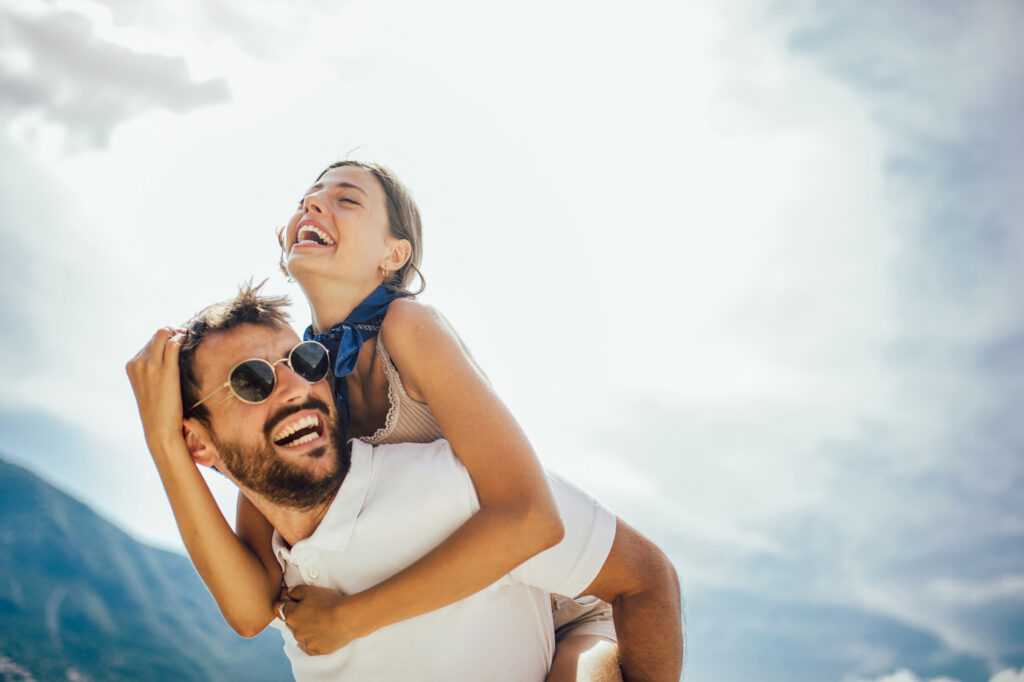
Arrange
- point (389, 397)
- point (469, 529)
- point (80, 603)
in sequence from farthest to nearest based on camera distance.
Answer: point (80, 603)
point (389, 397)
point (469, 529)

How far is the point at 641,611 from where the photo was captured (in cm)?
236

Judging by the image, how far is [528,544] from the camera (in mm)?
1833

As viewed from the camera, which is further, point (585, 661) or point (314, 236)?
point (314, 236)

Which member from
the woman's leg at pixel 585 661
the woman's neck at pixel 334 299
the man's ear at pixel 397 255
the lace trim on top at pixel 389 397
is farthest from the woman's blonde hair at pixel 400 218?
the woman's leg at pixel 585 661

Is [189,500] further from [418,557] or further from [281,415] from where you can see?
[418,557]

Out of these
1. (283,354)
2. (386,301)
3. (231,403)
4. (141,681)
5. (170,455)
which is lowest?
(141,681)

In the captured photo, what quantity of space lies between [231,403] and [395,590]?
919 mm

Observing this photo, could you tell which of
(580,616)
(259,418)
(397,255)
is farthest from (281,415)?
(580,616)

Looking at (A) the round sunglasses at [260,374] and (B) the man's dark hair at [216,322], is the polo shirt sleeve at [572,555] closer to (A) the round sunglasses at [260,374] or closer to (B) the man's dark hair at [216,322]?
(A) the round sunglasses at [260,374]

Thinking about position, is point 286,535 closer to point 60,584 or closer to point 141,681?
point 141,681

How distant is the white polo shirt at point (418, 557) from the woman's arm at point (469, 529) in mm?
117

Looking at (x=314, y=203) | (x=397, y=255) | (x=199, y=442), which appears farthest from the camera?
(x=397, y=255)

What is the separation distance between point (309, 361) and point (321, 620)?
0.90m

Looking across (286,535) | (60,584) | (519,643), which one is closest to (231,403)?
(286,535)
